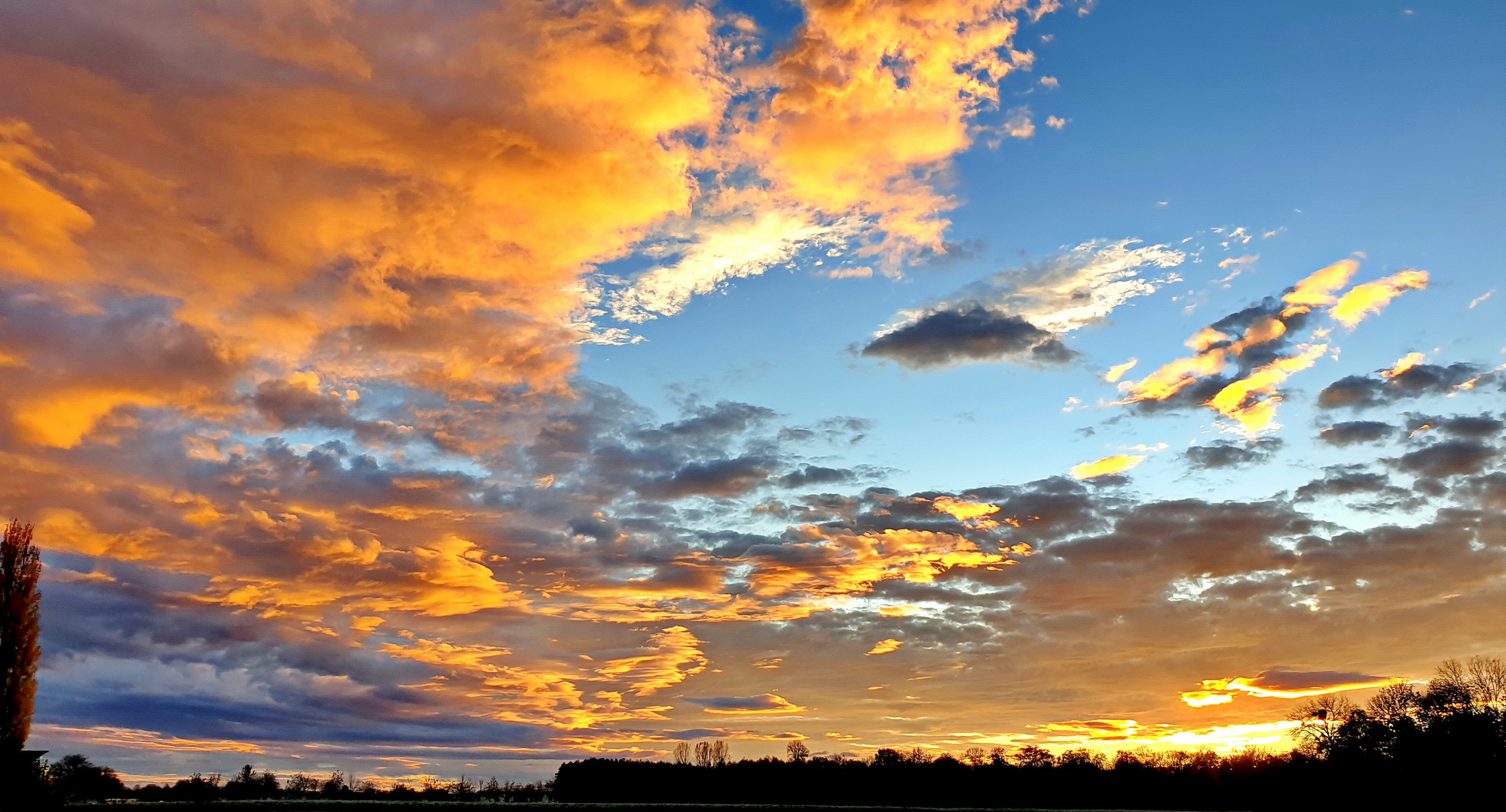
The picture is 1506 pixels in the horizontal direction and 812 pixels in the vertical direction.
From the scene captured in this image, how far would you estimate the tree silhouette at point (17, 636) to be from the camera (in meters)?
73.0

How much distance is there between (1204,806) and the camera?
175 m

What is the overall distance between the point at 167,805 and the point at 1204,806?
563 feet

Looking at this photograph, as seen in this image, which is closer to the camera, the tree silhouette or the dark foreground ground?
the tree silhouette

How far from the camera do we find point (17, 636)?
246ft

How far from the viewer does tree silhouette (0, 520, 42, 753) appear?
240 ft

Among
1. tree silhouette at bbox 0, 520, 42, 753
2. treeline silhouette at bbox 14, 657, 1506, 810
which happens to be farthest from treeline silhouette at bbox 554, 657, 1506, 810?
tree silhouette at bbox 0, 520, 42, 753

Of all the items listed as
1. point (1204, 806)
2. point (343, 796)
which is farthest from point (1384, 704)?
point (343, 796)

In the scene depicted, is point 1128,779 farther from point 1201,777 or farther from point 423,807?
point 423,807

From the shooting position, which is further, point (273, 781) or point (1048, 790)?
point (1048, 790)

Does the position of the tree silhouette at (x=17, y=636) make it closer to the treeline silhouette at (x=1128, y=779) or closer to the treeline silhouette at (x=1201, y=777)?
the treeline silhouette at (x=1128, y=779)

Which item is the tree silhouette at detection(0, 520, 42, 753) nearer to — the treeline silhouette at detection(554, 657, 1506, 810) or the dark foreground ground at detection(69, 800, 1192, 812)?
the dark foreground ground at detection(69, 800, 1192, 812)

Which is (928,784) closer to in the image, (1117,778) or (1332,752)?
(1117,778)

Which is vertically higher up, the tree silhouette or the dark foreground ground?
the tree silhouette

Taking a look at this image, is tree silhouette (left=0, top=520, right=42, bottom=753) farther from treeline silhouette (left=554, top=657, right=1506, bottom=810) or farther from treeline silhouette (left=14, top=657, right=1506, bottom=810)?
treeline silhouette (left=554, top=657, right=1506, bottom=810)
